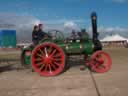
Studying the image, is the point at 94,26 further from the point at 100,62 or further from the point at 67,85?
the point at 67,85

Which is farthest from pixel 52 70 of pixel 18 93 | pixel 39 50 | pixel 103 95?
pixel 103 95

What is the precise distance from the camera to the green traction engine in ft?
32.9

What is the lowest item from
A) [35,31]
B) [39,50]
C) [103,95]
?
[103,95]

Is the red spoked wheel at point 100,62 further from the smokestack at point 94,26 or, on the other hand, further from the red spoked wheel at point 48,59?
the red spoked wheel at point 48,59

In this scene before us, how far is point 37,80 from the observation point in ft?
29.4

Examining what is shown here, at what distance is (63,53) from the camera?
32.8 ft

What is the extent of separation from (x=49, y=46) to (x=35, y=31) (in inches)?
55.8

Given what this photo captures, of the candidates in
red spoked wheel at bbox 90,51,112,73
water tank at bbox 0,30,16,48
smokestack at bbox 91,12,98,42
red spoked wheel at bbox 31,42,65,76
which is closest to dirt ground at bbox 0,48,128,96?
red spoked wheel at bbox 31,42,65,76

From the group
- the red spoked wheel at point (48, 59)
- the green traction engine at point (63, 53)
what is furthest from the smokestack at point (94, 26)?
the red spoked wheel at point (48, 59)

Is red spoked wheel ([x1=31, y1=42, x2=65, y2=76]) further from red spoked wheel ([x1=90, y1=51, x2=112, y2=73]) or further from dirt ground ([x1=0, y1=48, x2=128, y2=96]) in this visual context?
red spoked wheel ([x1=90, y1=51, x2=112, y2=73])

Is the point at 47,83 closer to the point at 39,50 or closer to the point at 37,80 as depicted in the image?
the point at 37,80

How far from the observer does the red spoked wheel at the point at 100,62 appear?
10359 millimetres

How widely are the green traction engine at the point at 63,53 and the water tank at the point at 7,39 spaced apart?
144 feet

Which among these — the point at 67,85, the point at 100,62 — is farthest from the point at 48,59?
the point at 67,85
